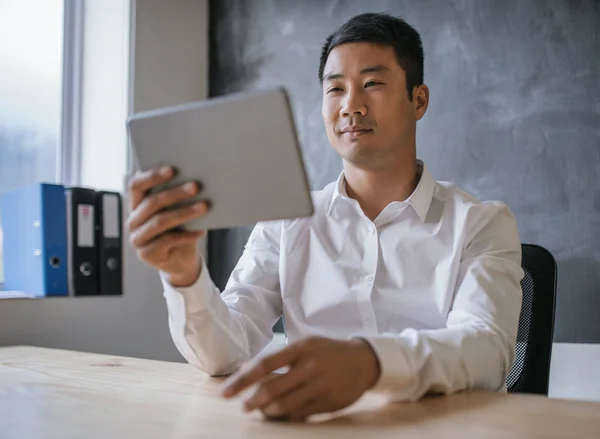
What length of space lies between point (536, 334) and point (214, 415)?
2.93 ft

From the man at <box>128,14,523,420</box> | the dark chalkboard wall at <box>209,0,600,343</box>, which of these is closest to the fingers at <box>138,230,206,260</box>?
the man at <box>128,14,523,420</box>

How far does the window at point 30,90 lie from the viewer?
2.57m

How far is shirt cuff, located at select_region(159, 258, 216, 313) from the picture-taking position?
48.0 inches

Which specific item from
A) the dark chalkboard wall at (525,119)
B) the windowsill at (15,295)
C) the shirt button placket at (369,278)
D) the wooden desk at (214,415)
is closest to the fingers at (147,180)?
the wooden desk at (214,415)

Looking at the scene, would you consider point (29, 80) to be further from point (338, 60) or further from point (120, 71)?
point (338, 60)

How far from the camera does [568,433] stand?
0.80m

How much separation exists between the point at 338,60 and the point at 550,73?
941 millimetres

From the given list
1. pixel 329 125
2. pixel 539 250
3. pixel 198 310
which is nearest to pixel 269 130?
pixel 198 310

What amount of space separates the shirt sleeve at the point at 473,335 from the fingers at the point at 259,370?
0.15m

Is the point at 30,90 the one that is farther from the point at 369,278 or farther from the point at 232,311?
the point at 369,278

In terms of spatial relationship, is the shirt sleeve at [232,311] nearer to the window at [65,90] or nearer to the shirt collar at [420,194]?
the shirt collar at [420,194]

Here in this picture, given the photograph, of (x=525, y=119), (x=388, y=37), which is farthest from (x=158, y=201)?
(x=525, y=119)

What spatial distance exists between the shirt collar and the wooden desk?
586mm

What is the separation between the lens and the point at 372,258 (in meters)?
1.55
